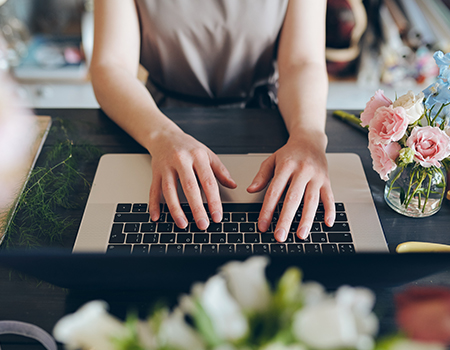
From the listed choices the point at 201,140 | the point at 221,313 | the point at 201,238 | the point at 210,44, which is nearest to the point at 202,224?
the point at 201,238

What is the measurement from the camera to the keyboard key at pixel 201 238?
1.81 ft

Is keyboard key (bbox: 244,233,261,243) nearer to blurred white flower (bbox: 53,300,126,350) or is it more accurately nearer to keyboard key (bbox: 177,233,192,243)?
keyboard key (bbox: 177,233,192,243)

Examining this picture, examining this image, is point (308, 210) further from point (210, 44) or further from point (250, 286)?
point (210, 44)

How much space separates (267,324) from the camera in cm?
22

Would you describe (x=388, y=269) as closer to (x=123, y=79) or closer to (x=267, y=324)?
(x=267, y=324)

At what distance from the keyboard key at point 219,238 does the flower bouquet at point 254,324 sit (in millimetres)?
321

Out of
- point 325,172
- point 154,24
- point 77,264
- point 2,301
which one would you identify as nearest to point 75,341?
point 77,264

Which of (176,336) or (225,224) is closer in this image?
(176,336)

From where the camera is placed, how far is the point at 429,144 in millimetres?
478

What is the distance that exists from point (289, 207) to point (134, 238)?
0.25 metres

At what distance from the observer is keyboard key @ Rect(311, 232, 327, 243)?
0.55m

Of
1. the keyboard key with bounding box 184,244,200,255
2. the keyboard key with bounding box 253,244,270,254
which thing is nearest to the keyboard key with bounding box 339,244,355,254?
the keyboard key with bounding box 253,244,270,254

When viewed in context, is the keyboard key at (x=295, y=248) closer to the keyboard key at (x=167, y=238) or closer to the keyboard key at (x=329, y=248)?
the keyboard key at (x=329, y=248)

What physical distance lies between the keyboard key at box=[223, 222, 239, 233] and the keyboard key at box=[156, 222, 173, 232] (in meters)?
0.09
